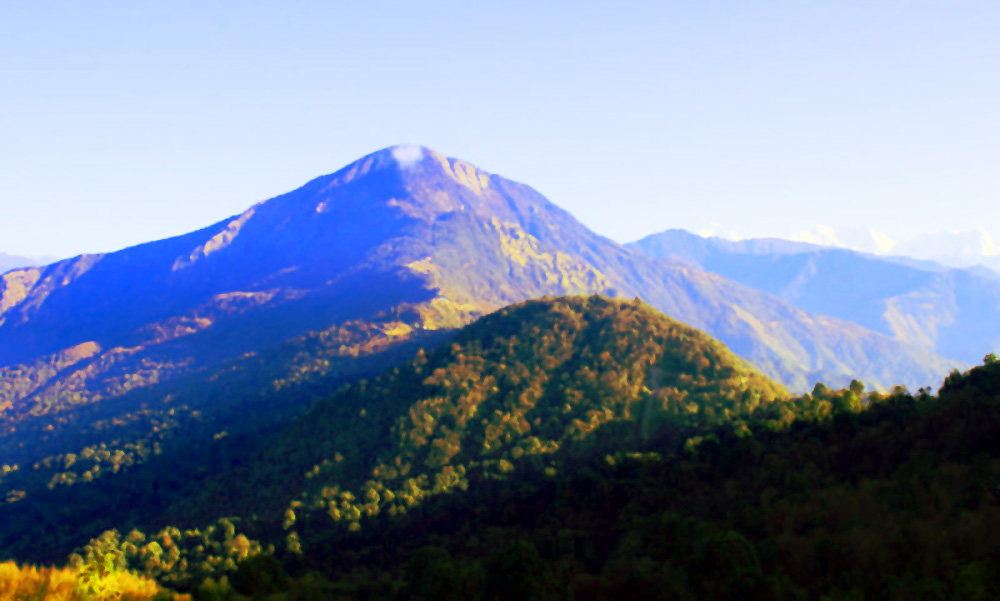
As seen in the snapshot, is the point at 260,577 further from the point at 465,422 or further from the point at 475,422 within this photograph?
the point at 475,422

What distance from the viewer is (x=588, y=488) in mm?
64562

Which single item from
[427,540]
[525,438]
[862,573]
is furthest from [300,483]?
[862,573]

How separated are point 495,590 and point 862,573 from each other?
16507 millimetres

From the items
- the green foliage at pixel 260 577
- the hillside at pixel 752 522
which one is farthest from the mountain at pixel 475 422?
the green foliage at pixel 260 577

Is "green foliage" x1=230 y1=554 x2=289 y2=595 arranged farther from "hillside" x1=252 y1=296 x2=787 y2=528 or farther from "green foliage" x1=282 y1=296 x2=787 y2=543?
"hillside" x1=252 y1=296 x2=787 y2=528

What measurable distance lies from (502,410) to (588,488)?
1448 inches

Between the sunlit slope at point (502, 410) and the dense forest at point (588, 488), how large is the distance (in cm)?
36

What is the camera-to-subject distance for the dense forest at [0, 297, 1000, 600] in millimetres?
34375

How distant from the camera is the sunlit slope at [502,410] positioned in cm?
8538

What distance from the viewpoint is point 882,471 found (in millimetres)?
48469

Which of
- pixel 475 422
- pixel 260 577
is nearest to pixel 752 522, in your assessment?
pixel 260 577

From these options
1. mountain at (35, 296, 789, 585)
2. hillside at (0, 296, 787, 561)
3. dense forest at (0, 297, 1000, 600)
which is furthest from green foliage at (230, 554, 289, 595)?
hillside at (0, 296, 787, 561)

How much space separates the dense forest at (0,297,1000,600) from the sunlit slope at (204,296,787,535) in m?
0.36

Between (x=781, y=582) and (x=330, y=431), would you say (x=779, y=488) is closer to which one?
(x=781, y=582)
